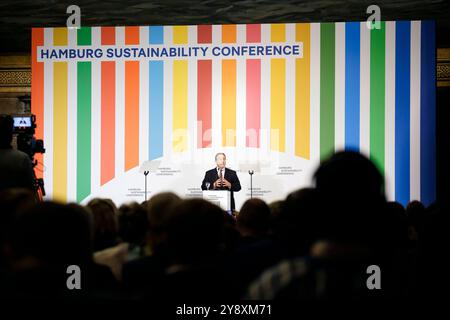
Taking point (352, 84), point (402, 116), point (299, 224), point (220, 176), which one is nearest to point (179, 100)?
point (220, 176)

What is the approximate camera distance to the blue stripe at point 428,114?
5922 millimetres

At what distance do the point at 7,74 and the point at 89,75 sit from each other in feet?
6.68

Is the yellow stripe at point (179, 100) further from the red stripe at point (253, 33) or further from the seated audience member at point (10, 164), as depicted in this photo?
the seated audience member at point (10, 164)

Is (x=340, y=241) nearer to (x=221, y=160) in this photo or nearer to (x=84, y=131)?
(x=221, y=160)

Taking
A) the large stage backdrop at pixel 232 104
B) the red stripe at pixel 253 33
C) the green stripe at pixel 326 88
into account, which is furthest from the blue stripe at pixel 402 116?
the red stripe at pixel 253 33

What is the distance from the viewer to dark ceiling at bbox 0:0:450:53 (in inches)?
237

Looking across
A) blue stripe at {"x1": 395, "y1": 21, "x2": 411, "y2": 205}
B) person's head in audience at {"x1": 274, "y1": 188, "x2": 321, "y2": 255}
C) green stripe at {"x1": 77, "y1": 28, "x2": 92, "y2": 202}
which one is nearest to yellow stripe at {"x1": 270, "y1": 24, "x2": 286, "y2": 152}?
blue stripe at {"x1": 395, "y1": 21, "x2": 411, "y2": 205}

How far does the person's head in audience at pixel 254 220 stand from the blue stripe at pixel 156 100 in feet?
12.3

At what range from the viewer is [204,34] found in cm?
616

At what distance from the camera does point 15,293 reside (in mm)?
1159

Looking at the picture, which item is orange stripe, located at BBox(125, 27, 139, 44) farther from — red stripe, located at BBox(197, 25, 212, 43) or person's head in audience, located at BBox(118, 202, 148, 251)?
person's head in audience, located at BBox(118, 202, 148, 251)

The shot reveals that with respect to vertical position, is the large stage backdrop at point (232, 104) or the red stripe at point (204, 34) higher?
the red stripe at point (204, 34)

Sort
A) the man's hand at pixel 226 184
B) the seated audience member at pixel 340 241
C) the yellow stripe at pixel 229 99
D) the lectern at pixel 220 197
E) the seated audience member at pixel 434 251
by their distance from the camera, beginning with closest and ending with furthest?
the seated audience member at pixel 340 241 → the seated audience member at pixel 434 251 → the lectern at pixel 220 197 → the man's hand at pixel 226 184 → the yellow stripe at pixel 229 99

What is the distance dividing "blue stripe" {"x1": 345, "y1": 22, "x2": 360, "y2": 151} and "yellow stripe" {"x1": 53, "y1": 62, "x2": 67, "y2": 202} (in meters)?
3.10
